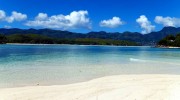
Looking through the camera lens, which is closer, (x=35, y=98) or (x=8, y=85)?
(x=35, y=98)

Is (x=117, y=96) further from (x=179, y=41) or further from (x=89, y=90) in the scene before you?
(x=179, y=41)

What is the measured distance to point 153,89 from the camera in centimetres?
1395

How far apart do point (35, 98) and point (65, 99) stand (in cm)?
133

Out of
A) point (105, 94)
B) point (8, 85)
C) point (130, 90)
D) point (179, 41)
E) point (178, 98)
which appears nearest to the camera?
point (178, 98)

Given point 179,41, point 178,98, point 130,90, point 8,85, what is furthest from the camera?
point 179,41

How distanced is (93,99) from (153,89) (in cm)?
410

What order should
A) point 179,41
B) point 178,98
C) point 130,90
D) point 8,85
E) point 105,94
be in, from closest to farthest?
point 178,98
point 105,94
point 130,90
point 8,85
point 179,41

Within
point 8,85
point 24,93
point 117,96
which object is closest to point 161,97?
point 117,96

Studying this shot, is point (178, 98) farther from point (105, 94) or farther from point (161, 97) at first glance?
point (105, 94)

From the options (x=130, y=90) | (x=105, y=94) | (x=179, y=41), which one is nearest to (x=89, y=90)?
(x=105, y=94)

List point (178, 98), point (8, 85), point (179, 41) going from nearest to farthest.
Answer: point (178, 98) < point (8, 85) < point (179, 41)

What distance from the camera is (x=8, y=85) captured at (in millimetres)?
15617

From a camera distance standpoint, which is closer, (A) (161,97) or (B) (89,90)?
(A) (161,97)

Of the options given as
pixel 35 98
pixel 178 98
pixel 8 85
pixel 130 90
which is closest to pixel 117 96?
pixel 130 90
